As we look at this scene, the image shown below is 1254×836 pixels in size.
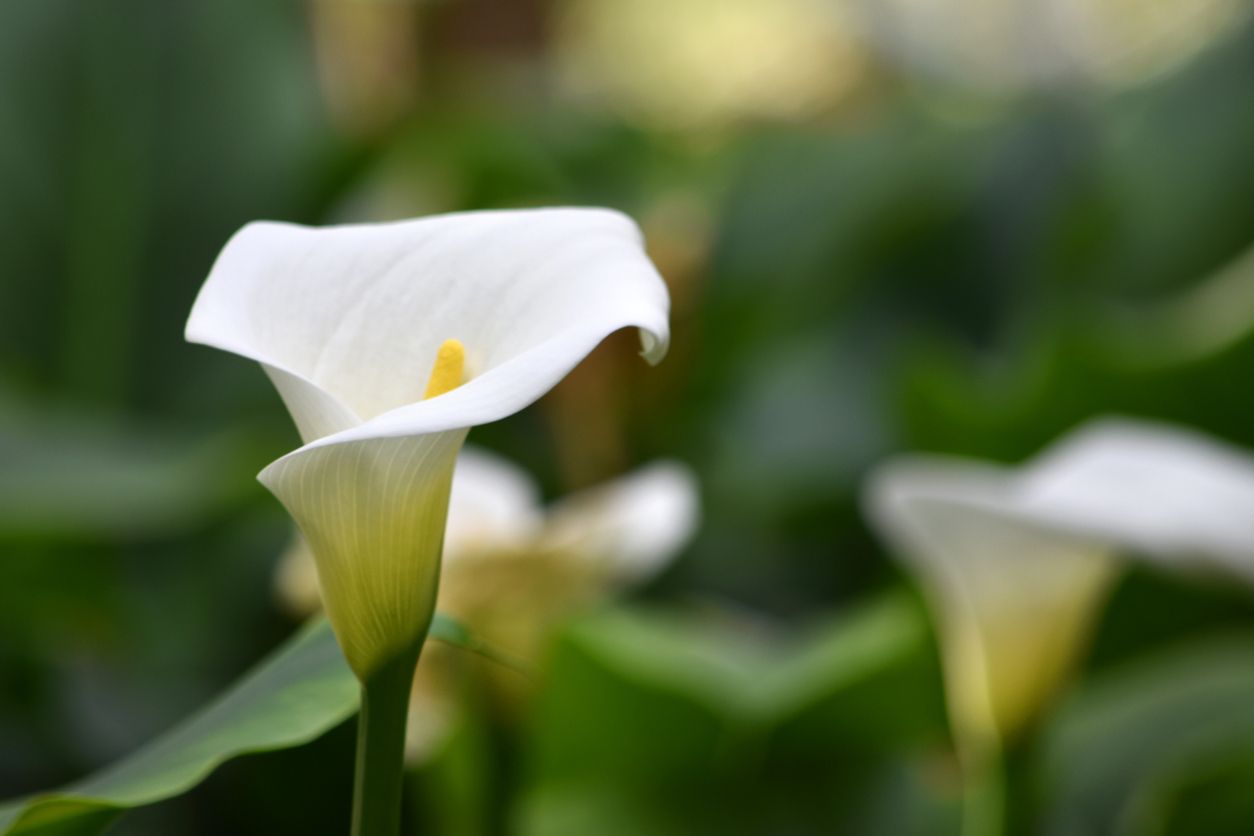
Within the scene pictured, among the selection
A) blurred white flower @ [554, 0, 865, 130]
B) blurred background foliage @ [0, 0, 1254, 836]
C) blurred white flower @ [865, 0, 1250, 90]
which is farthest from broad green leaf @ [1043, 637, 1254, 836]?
blurred white flower @ [554, 0, 865, 130]

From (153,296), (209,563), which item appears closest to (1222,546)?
(209,563)

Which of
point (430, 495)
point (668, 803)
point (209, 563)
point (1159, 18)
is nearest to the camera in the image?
point (430, 495)

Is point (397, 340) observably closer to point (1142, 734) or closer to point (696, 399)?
point (1142, 734)

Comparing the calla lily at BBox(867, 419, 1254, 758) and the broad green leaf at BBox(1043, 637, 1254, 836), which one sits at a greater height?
the calla lily at BBox(867, 419, 1254, 758)

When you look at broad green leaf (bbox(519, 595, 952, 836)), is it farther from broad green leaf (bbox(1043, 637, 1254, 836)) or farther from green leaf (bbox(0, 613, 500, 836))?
green leaf (bbox(0, 613, 500, 836))

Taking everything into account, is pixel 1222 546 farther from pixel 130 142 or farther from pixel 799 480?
pixel 130 142

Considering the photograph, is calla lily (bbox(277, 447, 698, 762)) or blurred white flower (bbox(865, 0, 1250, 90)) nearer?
calla lily (bbox(277, 447, 698, 762))
